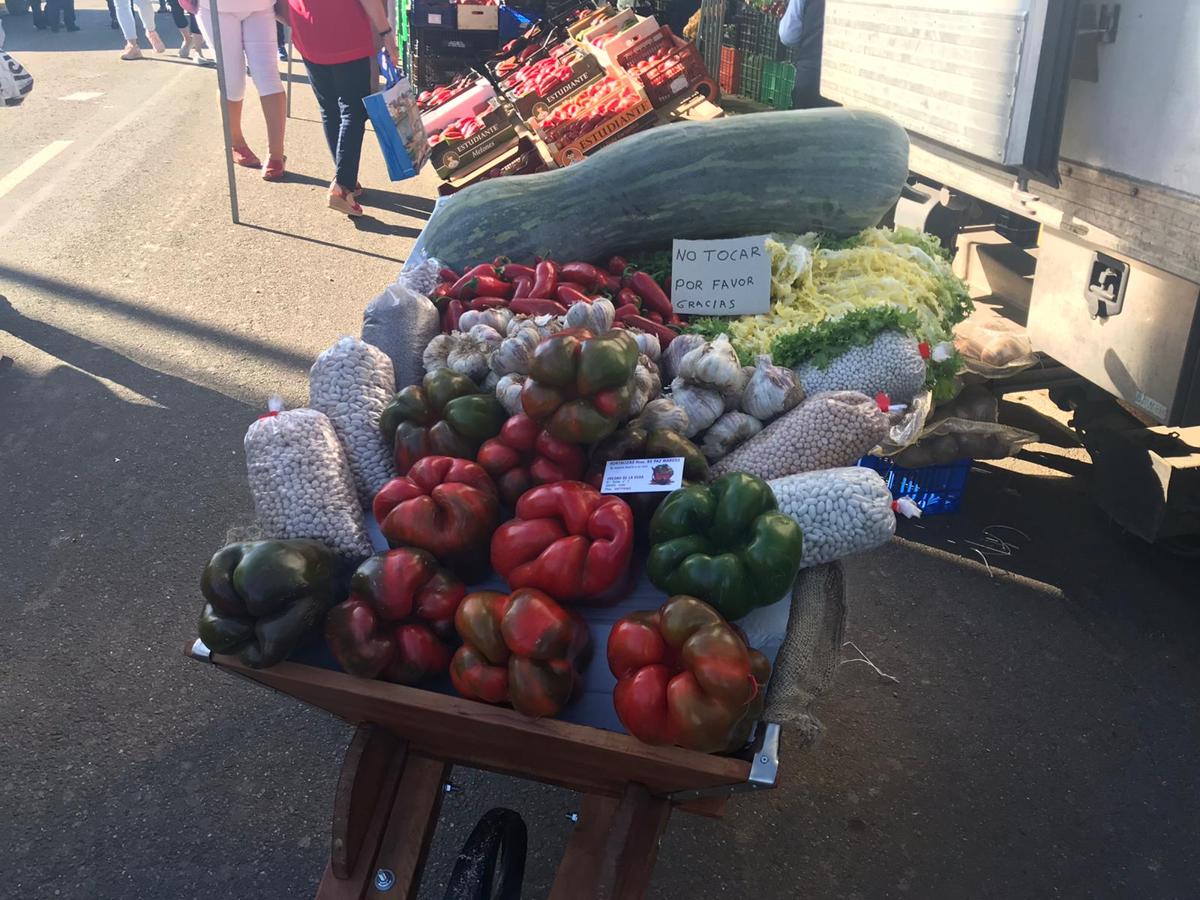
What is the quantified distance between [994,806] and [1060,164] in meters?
2.17

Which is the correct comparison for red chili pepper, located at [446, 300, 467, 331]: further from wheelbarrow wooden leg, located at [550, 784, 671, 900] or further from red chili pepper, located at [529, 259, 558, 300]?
wheelbarrow wooden leg, located at [550, 784, 671, 900]

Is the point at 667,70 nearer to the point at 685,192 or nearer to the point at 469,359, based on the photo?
the point at 685,192

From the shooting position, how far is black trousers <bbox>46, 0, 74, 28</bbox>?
655 inches

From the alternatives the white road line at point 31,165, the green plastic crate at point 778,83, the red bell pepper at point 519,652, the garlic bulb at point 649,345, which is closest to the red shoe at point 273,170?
→ the white road line at point 31,165

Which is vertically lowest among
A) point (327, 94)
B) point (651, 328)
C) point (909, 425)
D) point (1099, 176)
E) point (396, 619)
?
point (909, 425)

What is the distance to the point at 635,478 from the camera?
204cm

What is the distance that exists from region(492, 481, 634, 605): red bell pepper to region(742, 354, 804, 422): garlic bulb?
0.63 m

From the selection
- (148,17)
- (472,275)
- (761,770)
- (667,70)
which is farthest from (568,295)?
(148,17)

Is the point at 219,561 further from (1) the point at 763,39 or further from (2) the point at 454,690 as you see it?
(1) the point at 763,39

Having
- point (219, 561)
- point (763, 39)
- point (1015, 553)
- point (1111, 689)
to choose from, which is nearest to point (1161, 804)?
point (1111, 689)

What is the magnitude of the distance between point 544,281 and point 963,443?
6.03ft

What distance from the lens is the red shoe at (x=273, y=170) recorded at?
28.4ft

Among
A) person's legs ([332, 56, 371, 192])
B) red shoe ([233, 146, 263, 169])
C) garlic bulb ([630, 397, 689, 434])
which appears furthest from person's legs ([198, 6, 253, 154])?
garlic bulb ([630, 397, 689, 434])

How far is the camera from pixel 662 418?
7.34ft
